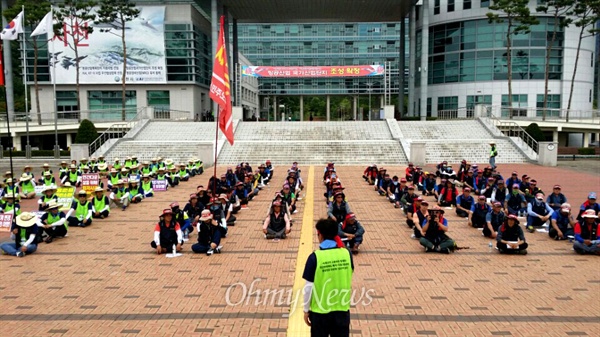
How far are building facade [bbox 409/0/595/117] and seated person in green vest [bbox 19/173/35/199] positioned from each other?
135ft

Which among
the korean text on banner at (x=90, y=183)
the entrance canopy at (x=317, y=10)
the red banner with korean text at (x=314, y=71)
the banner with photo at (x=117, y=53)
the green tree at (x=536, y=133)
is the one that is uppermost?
the entrance canopy at (x=317, y=10)

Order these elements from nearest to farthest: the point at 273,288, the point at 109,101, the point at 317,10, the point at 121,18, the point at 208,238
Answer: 1. the point at 273,288
2. the point at 208,238
3. the point at 121,18
4. the point at 109,101
5. the point at 317,10

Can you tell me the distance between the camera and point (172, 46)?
169 ft

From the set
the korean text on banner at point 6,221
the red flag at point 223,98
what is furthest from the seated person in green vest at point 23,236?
the red flag at point 223,98

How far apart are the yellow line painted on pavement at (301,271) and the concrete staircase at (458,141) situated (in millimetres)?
15906

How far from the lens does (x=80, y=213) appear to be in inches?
543

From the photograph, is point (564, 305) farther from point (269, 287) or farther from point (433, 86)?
point (433, 86)

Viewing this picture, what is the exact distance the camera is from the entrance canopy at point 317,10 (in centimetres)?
5016

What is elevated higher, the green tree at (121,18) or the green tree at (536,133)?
the green tree at (121,18)

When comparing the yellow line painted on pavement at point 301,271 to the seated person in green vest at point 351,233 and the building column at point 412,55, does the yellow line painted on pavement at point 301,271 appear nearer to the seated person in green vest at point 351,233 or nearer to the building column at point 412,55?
the seated person in green vest at point 351,233

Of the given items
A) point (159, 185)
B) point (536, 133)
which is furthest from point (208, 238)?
point (536, 133)

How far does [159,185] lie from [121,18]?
3195cm

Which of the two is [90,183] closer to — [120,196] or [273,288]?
[120,196]

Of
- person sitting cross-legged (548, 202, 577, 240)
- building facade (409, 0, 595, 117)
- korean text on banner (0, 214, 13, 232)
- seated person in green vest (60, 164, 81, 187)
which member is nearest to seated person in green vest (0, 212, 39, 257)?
korean text on banner (0, 214, 13, 232)
